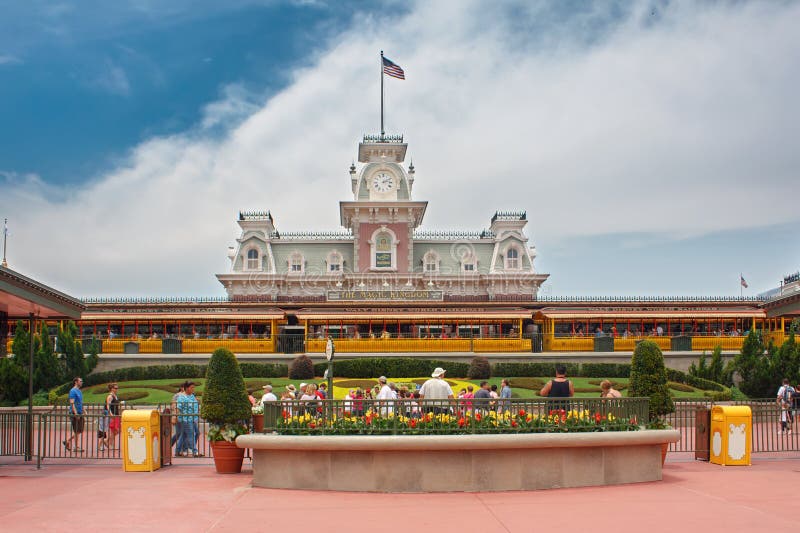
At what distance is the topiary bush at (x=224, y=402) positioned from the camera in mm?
13820

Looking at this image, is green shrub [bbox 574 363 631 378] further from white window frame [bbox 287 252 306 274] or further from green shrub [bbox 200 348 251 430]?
green shrub [bbox 200 348 251 430]

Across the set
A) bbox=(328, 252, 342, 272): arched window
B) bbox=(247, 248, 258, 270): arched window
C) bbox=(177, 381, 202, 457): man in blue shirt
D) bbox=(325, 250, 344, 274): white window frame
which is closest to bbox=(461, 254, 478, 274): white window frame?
bbox=(325, 250, 344, 274): white window frame

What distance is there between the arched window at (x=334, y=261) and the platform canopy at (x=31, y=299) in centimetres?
3575

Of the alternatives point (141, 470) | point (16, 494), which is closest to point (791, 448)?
point (141, 470)

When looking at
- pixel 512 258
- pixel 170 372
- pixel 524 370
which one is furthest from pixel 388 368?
pixel 512 258

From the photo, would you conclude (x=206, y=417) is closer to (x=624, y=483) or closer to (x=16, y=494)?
(x=16, y=494)

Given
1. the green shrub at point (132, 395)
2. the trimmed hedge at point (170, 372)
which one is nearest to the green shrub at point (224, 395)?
the green shrub at point (132, 395)

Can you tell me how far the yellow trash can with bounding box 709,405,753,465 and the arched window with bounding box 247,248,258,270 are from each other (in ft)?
136

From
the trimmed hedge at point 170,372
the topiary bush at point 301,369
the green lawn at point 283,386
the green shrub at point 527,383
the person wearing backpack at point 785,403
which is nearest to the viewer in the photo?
the person wearing backpack at point 785,403

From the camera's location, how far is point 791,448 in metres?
17.9

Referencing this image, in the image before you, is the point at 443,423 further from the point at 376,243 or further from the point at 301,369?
the point at 376,243

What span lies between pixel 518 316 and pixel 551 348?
273 centimetres

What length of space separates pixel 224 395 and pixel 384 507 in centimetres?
483

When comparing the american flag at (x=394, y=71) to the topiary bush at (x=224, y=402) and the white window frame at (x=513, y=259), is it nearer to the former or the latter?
the white window frame at (x=513, y=259)
